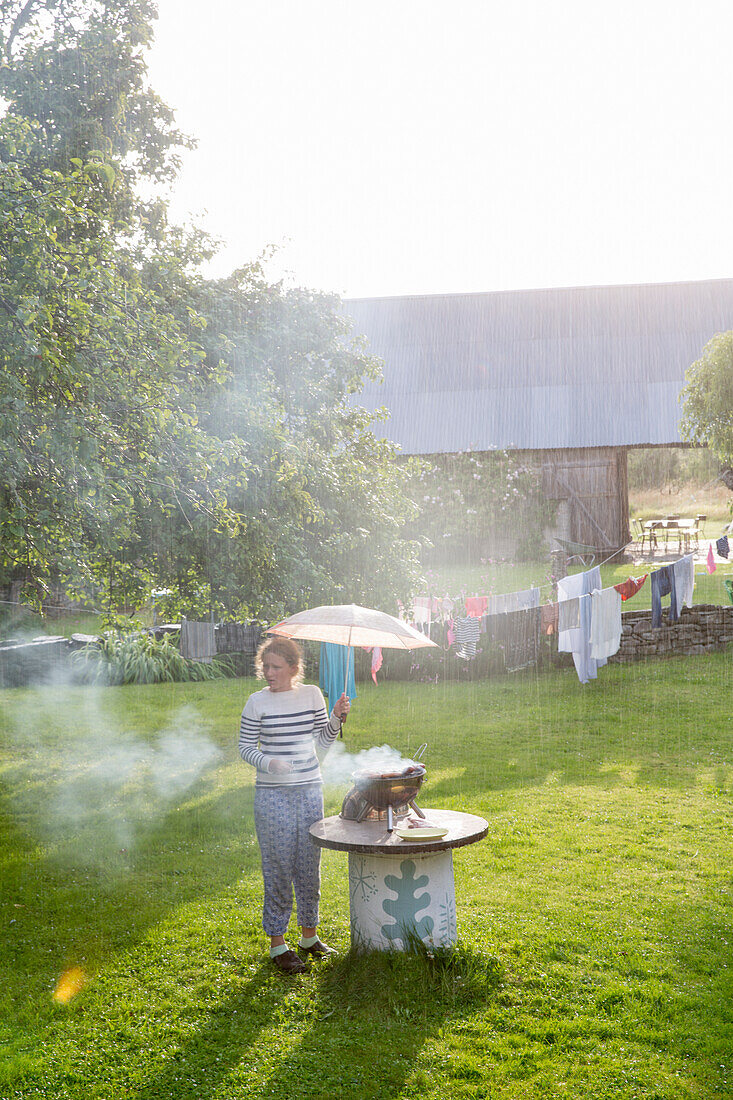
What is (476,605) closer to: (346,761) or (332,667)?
(332,667)

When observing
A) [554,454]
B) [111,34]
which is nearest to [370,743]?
[111,34]

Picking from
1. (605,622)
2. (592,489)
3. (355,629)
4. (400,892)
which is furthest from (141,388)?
(592,489)

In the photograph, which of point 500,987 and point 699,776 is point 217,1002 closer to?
point 500,987

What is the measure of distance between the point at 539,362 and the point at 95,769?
18649mm

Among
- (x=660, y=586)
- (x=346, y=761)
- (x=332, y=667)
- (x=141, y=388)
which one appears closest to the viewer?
(x=141, y=388)

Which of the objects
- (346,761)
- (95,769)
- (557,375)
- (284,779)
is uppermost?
(557,375)

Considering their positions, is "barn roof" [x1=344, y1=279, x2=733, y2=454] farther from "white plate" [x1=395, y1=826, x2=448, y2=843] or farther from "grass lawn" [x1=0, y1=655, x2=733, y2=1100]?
"white plate" [x1=395, y1=826, x2=448, y2=843]

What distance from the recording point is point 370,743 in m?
10.5

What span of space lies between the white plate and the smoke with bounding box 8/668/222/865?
358cm

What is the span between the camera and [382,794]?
16.6 ft

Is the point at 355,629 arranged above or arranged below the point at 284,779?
above

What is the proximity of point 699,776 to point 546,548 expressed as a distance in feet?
44.2

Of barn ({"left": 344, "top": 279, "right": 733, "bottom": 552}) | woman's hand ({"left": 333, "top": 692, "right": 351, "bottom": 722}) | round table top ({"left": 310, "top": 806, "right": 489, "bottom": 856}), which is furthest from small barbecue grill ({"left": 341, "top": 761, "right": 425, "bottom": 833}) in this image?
barn ({"left": 344, "top": 279, "right": 733, "bottom": 552})

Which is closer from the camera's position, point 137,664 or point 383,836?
point 383,836
